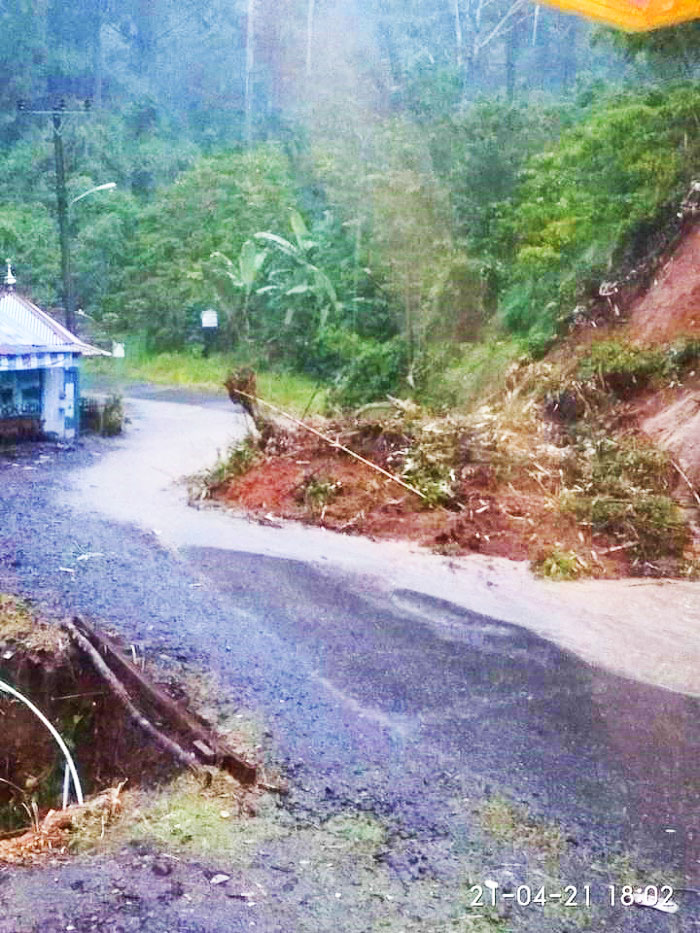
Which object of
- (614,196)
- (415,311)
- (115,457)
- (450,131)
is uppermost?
(450,131)

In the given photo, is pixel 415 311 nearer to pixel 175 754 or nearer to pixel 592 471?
pixel 592 471

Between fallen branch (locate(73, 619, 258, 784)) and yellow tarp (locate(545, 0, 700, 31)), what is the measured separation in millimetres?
2635

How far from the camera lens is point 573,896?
2219 mm

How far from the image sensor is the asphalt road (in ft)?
7.46

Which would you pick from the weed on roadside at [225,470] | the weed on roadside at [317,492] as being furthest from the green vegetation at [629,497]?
the weed on roadside at [225,470]

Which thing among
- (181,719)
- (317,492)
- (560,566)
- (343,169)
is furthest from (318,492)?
A: (343,169)

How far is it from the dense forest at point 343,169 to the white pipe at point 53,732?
10.1 ft

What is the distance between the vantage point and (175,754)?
305 cm

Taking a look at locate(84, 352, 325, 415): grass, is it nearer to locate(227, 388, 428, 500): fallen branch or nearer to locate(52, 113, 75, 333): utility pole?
locate(227, 388, 428, 500): fallen branch

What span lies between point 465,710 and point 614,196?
5.62 meters

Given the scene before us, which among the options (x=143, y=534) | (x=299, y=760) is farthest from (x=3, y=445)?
(x=299, y=760)

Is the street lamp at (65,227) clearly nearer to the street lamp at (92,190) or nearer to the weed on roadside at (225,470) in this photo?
the street lamp at (92,190)

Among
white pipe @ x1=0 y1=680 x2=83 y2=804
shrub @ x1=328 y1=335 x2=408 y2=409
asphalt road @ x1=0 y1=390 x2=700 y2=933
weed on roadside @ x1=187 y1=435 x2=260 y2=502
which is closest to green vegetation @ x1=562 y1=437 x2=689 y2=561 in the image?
asphalt road @ x1=0 y1=390 x2=700 y2=933

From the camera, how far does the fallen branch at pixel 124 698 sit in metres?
3.02
